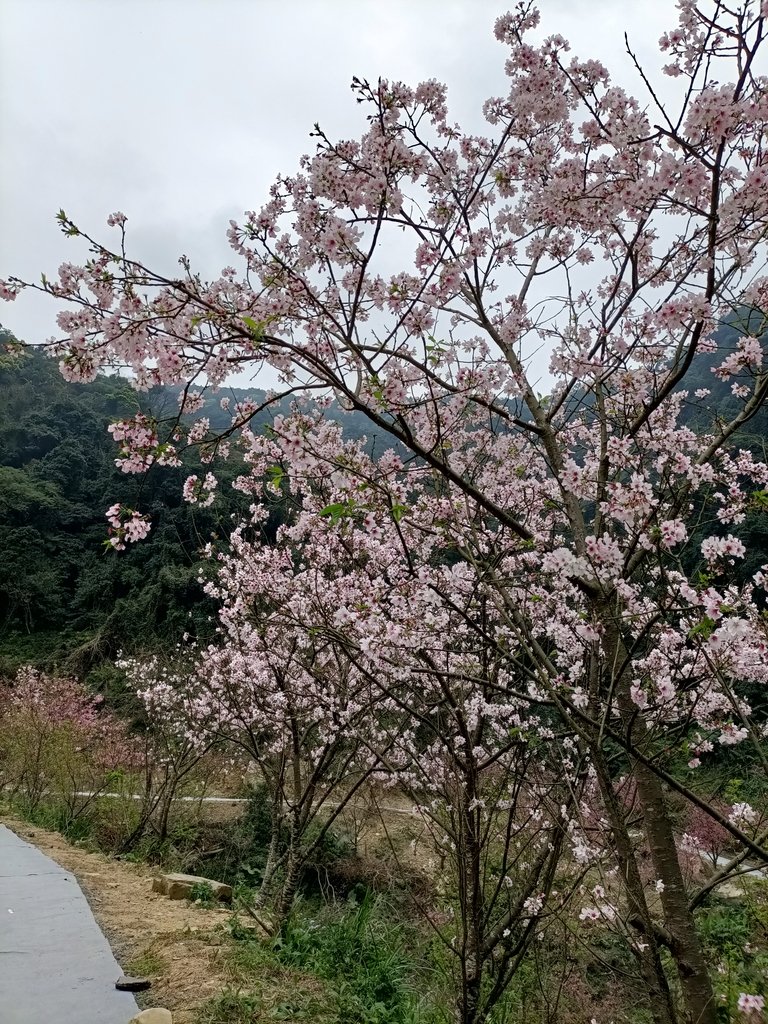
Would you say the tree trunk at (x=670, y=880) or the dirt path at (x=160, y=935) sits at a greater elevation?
the tree trunk at (x=670, y=880)

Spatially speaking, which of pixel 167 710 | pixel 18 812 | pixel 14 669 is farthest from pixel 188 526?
pixel 18 812

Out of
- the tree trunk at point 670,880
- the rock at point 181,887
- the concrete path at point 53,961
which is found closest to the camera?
the tree trunk at point 670,880

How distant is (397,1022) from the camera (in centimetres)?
352

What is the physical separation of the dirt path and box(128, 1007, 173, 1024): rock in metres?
0.16

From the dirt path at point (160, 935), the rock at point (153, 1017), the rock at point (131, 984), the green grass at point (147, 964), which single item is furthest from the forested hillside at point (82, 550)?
the rock at point (153, 1017)

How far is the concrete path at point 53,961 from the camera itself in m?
2.44

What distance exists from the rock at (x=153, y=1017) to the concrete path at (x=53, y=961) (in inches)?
3.6

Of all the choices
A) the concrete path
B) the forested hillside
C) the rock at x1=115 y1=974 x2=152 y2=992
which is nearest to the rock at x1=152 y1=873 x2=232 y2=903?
the concrete path

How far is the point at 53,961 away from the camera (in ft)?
9.49

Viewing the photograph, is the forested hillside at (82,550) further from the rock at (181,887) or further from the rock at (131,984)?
the rock at (131,984)

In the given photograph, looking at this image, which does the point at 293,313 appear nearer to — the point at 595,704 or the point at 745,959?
the point at 595,704

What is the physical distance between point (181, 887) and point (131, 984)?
2480mm

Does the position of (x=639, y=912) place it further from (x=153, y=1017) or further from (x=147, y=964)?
(x=147, y=964)

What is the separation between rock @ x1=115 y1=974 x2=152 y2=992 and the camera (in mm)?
2718
